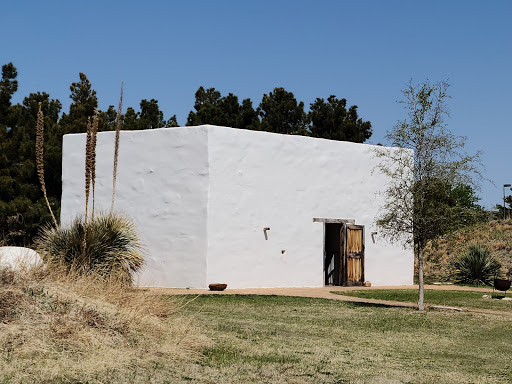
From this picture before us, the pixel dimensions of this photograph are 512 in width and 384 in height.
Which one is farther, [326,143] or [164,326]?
[326,143]

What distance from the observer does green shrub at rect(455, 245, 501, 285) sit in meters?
28.9

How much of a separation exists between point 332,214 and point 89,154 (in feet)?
39.5

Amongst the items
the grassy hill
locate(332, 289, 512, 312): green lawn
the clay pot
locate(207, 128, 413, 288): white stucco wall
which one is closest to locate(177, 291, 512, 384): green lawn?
locate(332, 289, 512, 312): green lawn

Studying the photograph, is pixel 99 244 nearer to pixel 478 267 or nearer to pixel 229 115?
pixel 478 267

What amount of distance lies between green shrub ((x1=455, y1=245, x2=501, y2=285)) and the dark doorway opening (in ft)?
20.1

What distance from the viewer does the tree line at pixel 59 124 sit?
28.4 m

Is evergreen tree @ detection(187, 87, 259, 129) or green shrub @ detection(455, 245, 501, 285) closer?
green shrub @ detection(455, 245, 501, 285)

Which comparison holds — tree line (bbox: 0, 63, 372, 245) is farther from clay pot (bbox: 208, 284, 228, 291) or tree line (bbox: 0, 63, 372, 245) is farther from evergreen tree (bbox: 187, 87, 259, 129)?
clay pot (bbox: 208, 284, 228, 291)

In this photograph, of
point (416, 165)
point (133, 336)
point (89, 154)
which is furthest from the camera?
point (416, 165)

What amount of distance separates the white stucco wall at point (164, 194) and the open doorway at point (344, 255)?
5.28 meters

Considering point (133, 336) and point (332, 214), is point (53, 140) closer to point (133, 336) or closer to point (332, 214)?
point (332, 214)

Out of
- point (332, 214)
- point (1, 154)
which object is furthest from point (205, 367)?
point (1, 154)

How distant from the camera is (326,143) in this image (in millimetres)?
24719

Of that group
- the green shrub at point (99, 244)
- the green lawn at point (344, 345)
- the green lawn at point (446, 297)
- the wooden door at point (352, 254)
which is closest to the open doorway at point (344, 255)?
the wooden door at point (352, 254)
